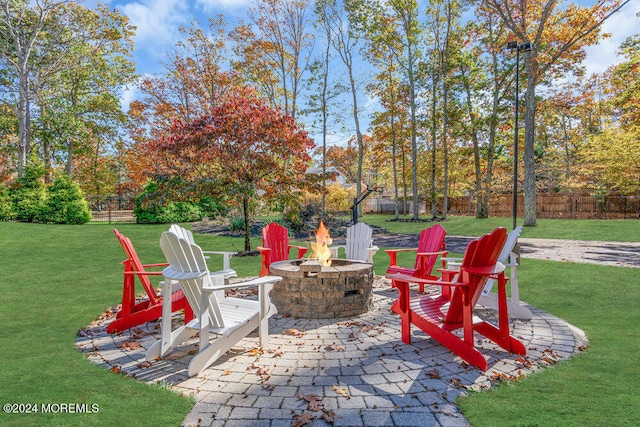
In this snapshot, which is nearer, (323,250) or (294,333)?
(294,333)

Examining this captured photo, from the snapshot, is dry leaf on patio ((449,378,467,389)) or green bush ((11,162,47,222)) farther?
green bush ((11,162,47,222))

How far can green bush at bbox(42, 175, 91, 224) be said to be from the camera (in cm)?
1409

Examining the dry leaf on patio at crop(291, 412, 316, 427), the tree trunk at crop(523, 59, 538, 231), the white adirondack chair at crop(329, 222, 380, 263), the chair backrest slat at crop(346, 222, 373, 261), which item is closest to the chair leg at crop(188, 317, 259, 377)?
the dry leaf on patio at crop(291, 412, 316, 427)

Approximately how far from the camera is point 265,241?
534 centimetres

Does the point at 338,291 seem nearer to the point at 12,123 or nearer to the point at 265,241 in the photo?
the point at 265,241

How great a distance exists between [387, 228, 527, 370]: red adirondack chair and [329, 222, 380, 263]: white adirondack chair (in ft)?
8.05

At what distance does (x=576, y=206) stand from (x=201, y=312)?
23441mm

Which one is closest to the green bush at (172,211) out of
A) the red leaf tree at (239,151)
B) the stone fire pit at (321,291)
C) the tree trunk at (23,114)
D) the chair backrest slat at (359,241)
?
the tree trunk at (23,114)

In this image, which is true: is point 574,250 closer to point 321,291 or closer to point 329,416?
point 321,291

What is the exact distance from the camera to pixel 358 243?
6.04m

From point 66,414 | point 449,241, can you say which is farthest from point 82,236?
point 449,241

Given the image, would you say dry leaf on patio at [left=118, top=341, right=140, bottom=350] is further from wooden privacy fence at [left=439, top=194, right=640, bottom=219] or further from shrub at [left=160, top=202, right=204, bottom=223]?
wooden privacy fence at [left=439, top=194, right=640, bottom=219]

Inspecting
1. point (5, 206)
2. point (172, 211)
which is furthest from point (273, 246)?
point (5, 206)

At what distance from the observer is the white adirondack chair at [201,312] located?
8.64 feet
